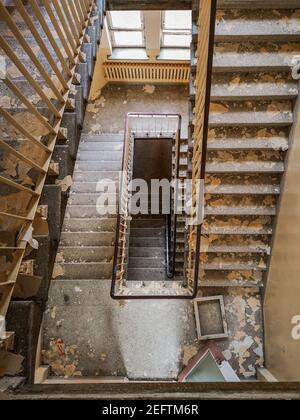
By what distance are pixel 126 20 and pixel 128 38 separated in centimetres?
38

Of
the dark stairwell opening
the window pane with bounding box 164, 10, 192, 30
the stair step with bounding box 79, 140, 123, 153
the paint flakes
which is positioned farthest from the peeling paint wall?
the paint flakes

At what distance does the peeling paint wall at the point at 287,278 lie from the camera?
253cm

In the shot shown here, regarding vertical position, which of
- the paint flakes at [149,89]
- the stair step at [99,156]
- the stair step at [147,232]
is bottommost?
the stair step at [147,232]

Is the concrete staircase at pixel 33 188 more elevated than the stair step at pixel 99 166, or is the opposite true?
the stair step at pixel 99 166

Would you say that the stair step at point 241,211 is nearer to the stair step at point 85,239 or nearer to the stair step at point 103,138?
the stair step at point 85,239

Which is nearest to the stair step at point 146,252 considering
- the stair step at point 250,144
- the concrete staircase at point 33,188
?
the stair step at point 250,144

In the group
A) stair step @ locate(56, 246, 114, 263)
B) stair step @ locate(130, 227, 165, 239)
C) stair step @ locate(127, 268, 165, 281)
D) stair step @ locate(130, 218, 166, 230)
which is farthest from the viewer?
stair step @ locate(130, 218, 166, 230)

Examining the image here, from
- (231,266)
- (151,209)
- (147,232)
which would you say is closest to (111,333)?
(231,266)

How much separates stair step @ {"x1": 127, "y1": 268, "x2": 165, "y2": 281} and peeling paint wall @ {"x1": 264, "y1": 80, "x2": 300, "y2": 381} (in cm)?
235

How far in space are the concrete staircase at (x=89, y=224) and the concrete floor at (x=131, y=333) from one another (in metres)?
0.18

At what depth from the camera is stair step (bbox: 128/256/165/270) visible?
5.63m

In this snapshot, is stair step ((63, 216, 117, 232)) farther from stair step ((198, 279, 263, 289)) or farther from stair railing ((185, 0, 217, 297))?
stair step ((198, 279, 263, 289))

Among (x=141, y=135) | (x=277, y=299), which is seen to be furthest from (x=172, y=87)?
(x=277, y=299)

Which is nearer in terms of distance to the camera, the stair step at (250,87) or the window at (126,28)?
the stair step at (250,87)
